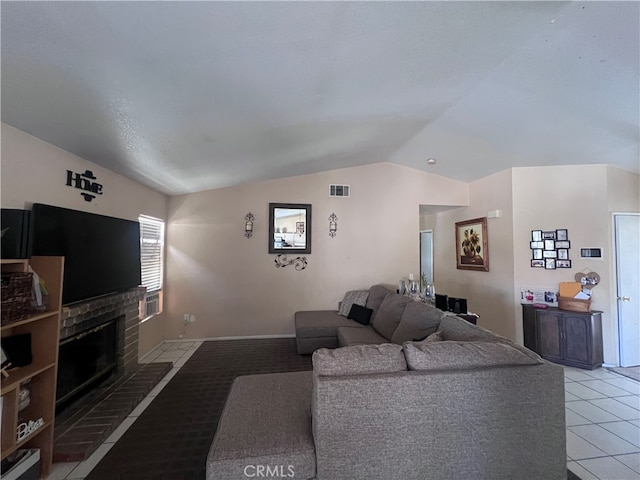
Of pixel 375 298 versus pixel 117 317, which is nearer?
pixel 117 317

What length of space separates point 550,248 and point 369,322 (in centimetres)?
275

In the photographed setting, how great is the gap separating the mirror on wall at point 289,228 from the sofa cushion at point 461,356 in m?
3.08

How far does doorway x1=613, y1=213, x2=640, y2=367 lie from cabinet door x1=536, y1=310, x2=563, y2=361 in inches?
28.5

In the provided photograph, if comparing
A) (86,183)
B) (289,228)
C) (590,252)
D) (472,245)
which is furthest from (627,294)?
(86,183)

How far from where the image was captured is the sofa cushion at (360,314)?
3.73 metres

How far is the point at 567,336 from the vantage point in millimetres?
3350

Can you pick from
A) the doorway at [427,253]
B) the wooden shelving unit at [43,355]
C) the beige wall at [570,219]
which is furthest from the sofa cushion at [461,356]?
the doorway at [427,253]

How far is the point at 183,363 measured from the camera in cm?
337

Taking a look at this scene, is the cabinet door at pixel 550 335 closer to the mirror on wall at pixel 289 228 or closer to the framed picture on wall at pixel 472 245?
the framed picture on wall at pixel 472 245

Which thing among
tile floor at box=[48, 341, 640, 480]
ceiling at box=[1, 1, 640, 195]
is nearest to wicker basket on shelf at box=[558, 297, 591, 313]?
tile floor at box=[48, 341, 640, 480]

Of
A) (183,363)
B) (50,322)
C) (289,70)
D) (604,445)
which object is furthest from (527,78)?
(183,363)

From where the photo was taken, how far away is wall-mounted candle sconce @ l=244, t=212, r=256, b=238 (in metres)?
4.34

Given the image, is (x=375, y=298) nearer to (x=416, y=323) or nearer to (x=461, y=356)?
(x=416, y=323)

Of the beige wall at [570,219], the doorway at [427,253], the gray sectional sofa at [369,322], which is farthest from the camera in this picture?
the doorway at [427,253]
